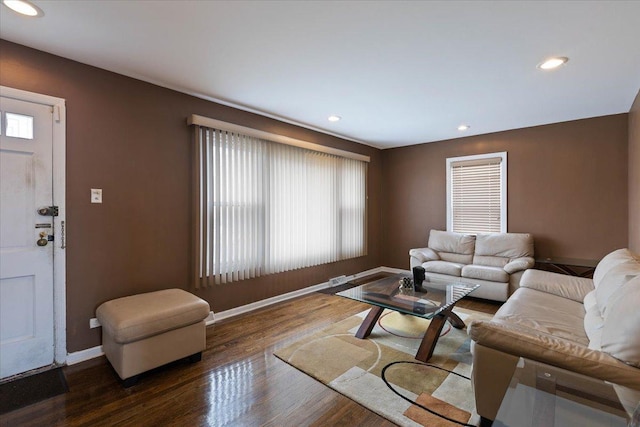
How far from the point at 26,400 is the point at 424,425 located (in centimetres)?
255

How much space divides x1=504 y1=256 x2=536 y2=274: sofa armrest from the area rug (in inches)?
57.4

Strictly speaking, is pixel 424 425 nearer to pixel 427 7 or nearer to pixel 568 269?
pixel 427 7

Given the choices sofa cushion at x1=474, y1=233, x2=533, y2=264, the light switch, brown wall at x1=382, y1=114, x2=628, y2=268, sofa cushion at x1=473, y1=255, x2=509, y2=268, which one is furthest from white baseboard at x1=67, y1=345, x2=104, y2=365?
brown wall at x1=382, y1=114, x2=628, y2=268

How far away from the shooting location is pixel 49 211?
91.7 inches

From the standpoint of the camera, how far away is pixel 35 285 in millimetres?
2283

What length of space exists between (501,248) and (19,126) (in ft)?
18.1

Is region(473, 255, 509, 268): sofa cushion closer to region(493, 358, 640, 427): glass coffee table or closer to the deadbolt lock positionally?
region(493, 358, 640, 427): glass coffee table

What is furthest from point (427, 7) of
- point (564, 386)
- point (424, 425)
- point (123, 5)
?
point (424, 425)

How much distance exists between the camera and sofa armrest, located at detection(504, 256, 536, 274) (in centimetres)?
382

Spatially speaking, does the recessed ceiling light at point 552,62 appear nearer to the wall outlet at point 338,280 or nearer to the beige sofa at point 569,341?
the beige sofa at point 569,341

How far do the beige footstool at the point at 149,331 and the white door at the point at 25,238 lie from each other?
402 mm

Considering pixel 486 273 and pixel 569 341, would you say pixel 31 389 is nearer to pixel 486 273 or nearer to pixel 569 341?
pixel 569 341

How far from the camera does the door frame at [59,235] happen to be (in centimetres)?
235

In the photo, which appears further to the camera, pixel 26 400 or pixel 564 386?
pixel 26 400
